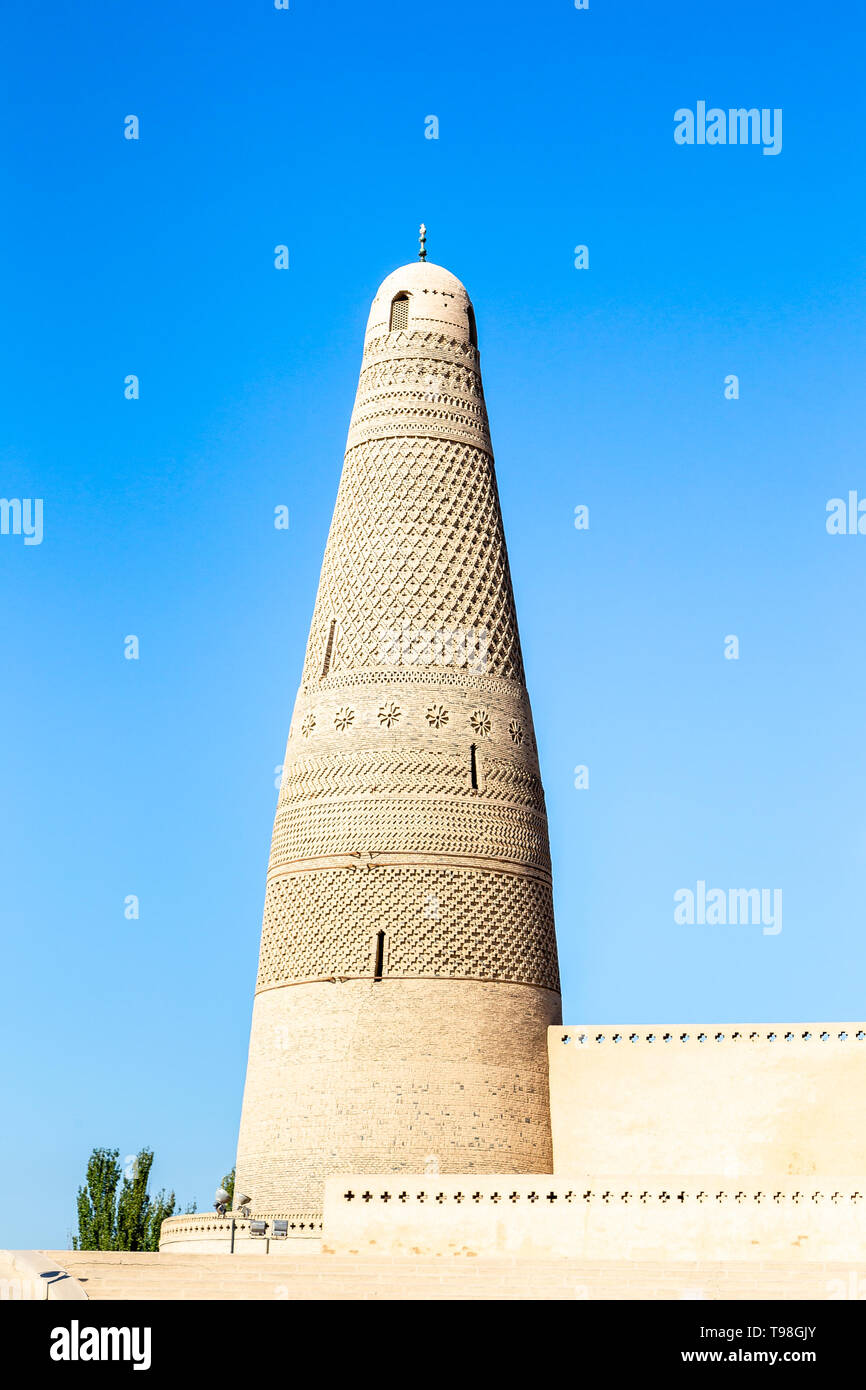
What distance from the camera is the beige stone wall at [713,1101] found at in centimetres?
2028

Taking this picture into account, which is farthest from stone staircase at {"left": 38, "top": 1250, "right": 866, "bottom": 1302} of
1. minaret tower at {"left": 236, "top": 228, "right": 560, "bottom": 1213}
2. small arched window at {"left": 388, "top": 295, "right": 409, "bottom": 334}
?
small arched window at {"left": 388, "top": 295, "right": 409, "bottom": 334}

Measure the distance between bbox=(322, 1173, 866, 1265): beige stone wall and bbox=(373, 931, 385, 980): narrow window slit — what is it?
7.96 feet

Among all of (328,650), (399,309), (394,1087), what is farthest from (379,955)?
(399,309)

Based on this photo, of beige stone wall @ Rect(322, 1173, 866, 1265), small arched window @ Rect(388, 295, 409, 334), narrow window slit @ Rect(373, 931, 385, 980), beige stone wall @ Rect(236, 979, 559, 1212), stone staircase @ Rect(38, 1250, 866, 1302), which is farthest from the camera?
small arched window @ Rect(388, 295, 409, 334)

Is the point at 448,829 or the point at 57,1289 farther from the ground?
the point at 448,829

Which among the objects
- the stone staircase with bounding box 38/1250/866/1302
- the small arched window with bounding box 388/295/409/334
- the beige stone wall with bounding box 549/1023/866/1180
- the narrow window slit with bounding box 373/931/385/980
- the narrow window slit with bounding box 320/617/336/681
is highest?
the small arched window with bounding box 388/295/409/334

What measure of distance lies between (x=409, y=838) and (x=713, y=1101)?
4122 mm

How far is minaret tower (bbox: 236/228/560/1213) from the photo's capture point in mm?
20391

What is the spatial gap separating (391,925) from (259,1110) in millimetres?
2430

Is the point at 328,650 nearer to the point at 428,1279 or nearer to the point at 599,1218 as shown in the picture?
the point at 599,1218

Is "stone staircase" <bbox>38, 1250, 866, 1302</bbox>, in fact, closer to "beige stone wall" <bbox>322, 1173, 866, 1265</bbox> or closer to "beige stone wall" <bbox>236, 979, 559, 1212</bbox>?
"beige stone wall" <bbox>322, 1173, 866, 1265</bbox>
